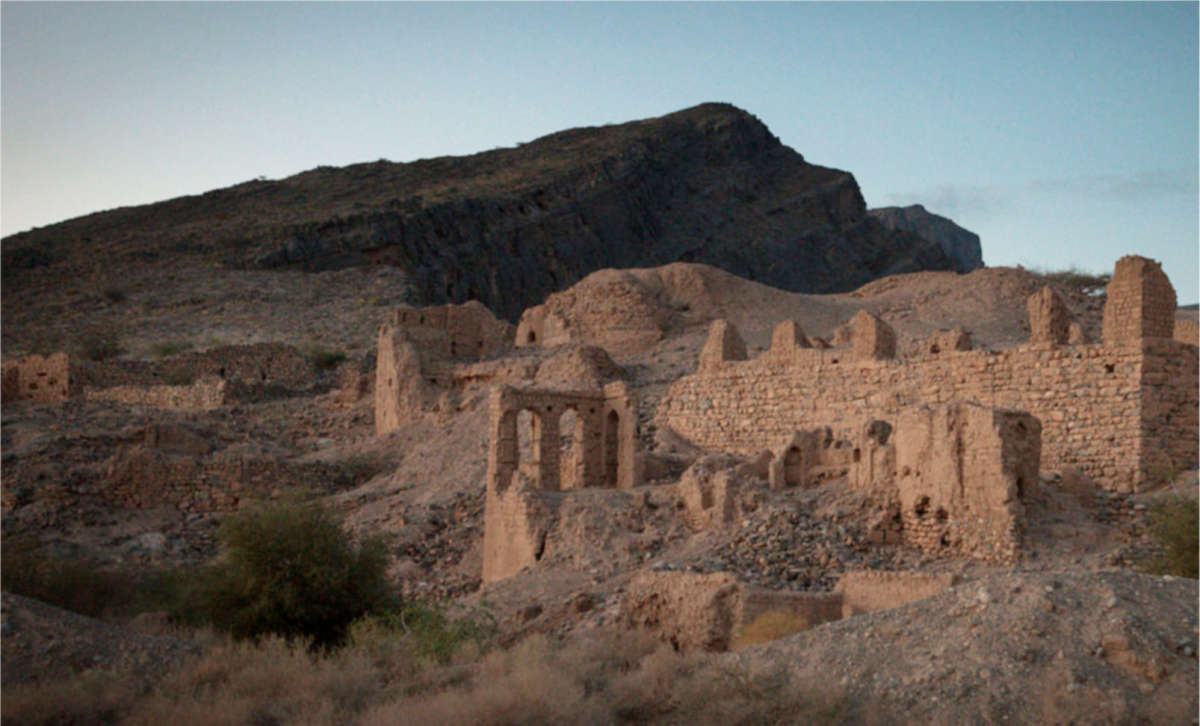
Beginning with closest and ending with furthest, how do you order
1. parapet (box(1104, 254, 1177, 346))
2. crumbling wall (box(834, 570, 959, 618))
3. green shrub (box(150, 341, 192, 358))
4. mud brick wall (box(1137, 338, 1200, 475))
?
1. crumbling wall (box(834, 570, 959, 618))
2. mud brick wall (box(1137, 338, 1200, 475))
3. parapet (box(1104, 254, 1177, 346))
4. green shrub (box(150, 341, 192, 358))

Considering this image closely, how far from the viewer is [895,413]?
79.9 ft

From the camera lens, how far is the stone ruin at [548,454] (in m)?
23.3

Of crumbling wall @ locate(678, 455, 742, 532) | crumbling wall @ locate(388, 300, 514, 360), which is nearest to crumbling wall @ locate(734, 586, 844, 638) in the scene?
crumbling wall @ locate(678, 455, 742, 532)

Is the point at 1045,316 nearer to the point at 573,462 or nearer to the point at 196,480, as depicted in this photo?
the point at 573,462

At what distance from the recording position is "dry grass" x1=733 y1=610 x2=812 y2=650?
15.7 m

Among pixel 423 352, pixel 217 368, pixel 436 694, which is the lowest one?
pixel 436 694

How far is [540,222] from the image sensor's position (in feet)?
254

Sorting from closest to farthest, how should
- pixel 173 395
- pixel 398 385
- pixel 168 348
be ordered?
1. pixel 398 385
2. pixel 173 395
3. pixel 168 348

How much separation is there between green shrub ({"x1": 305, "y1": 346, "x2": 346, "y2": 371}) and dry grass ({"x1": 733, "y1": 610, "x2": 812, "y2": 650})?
96.6ft

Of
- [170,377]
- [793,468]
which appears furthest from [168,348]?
[793,468]

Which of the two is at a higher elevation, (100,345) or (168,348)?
(100,345)

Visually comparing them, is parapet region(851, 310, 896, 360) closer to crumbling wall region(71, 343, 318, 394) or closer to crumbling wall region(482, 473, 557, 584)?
crumbling wall region(482, 473, 557, 584)

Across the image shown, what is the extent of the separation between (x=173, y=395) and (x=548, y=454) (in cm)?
1718

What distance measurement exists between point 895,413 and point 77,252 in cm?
5267
